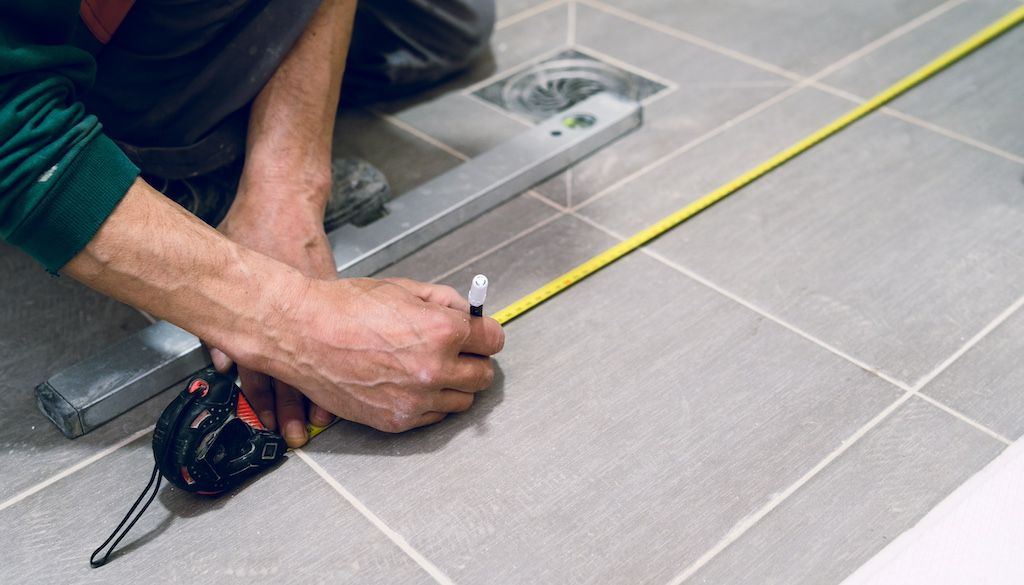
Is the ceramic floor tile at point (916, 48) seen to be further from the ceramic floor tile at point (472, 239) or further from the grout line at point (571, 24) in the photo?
the ceramic floor tile at point (472, 239)

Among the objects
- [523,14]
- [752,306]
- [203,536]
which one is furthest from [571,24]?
[203,536]

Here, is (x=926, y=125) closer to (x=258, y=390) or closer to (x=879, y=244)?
(x=879, y=244)

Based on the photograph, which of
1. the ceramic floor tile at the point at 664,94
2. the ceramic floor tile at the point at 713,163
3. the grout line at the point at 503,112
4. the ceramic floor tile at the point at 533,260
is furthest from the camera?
the grout line at the point at 503,112

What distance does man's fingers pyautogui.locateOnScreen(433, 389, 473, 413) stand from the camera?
123cm

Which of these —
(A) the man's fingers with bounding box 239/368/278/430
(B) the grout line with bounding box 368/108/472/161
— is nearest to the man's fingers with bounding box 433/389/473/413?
(A) the man's fingers with bounding box 239/368/278/430

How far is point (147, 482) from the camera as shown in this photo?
1.22 meters

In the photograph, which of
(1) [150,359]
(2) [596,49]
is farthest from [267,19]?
(2) [596,49]

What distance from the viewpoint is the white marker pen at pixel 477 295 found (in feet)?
3.91

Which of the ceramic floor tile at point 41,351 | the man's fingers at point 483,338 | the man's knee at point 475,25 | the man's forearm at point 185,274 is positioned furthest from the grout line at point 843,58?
the ceramic floor tile at point 41,351

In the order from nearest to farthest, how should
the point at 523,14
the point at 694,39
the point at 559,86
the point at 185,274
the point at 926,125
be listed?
1. the point at 185,274
2. the point at 926,125
3. the point at 559,86
4. the point at 694,39
5. the point at 523,14

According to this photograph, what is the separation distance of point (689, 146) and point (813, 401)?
70cm

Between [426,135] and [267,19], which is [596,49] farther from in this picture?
[267,19]

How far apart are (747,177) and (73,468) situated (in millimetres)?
1163

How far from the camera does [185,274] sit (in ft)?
3.81
